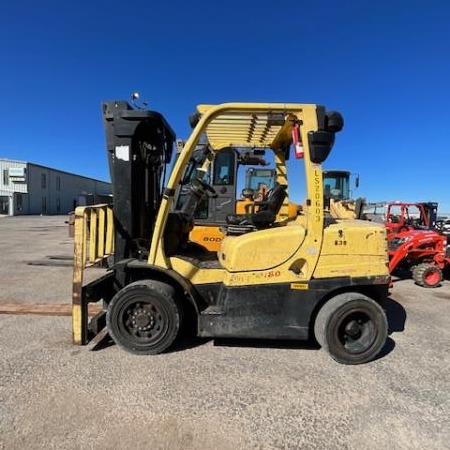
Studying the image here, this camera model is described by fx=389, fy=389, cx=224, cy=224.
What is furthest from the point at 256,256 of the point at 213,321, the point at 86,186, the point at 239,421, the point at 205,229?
the point at 86,186

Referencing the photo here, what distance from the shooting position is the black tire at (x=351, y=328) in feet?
12.8

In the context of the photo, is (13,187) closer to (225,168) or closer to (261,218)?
(225,168)

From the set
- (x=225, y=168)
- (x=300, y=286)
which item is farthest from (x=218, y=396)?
(x=225, y=168)

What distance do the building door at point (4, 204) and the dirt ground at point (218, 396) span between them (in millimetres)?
48640

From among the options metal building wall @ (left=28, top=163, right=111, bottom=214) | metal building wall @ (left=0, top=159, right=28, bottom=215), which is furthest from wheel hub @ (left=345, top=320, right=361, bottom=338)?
metal building wall @ (left=0, top=159, right=28, bottom=215)

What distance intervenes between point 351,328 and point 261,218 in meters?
1.61

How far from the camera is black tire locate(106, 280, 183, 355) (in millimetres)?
3984

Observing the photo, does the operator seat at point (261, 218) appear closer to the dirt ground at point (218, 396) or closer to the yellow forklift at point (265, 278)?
the yellow forklift at point (265, 278)

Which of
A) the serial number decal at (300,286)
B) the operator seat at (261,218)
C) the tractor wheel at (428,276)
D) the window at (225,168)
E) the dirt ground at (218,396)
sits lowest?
the dirt ground at (218,396)

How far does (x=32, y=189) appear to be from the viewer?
50.6 m

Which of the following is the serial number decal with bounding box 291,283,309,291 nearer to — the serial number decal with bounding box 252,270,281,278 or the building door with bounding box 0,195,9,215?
the serial number decal with bounding box 252,270,281,278

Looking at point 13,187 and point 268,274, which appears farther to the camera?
point 13,187

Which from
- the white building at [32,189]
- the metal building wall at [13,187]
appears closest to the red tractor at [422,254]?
the white building at [32,189]

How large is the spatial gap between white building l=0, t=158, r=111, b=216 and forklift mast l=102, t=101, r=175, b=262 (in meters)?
38.9
